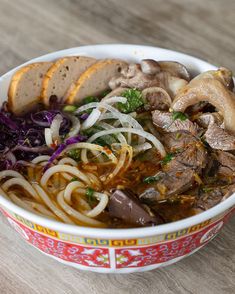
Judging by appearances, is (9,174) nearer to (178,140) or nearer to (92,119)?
(92,119)

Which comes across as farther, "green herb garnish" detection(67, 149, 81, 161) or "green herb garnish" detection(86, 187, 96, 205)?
"green herb garnish" detection(67, 149, 81, 161)

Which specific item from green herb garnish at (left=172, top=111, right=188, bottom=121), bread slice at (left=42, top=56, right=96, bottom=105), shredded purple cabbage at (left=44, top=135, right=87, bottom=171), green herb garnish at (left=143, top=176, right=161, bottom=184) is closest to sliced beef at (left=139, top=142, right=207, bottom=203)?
green herb garnish at (left=143, top=176, right=161, bottom=184)

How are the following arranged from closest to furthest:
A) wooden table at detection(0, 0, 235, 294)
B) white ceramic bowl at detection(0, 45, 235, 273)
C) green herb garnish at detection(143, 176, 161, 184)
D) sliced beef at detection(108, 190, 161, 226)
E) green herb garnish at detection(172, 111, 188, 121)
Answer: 1. white ceramic bowl at detection(0, 45, 235, 273)
2. sliced beef at detection(108, 190, 161, 226)
3. green herb garnish at detection(143, 176, 161, 184)
4. green herb garnish at detection(172, 111, 188, 121)
5. wooden table at detection(0, 0, 235, 294)

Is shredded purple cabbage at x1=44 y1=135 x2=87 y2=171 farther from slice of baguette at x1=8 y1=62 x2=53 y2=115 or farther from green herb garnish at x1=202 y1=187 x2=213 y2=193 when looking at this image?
green herb garnish at x1=202 y1=187 x2=213 y2=193

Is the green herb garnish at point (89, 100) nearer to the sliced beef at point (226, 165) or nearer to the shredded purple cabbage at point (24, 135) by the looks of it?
the shredded purple cabbage at point (24, 135)

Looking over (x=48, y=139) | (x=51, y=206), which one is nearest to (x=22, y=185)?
(x=51, y=206)

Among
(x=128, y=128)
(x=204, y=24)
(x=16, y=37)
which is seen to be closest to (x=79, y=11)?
(x=16, y=37)
